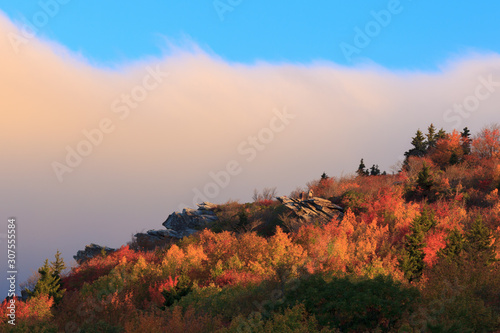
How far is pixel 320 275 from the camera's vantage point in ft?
62.8

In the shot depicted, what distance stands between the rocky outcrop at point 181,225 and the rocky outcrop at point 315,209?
14154 mm

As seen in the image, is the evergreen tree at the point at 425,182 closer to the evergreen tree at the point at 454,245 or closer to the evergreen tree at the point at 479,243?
the evergreen tree at the point at 479,243

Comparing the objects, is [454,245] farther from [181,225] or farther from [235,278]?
[181,225]

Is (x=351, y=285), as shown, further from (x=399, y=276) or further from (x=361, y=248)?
(x=361, y=248)

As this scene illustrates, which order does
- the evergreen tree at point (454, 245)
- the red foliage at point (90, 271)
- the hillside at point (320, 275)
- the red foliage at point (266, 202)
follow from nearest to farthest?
the hillside at point (320, 275) < the evergreen tree at point (454, 245) < the red foliage at point (90, 271) < the red foliage at point (266, 202)

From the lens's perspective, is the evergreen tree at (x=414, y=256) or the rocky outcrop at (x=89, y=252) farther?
the rocky outcrop at (x=89, y=252)

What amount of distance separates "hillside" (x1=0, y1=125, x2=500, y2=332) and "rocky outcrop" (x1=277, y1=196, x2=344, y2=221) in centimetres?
21

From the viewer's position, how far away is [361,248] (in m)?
29.5

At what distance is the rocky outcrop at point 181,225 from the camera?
176 ft

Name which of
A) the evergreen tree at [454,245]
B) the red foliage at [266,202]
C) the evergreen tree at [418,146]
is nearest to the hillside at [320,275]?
the evergreen tree at [454,245]

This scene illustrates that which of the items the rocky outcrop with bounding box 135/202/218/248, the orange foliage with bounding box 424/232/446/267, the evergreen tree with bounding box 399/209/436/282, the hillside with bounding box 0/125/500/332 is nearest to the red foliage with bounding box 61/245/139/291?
the hillside with bounding box 0/125/500/332

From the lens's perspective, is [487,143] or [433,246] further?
[487,143]

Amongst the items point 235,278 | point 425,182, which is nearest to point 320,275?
point 235,278

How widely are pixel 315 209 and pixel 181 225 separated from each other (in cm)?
2016
